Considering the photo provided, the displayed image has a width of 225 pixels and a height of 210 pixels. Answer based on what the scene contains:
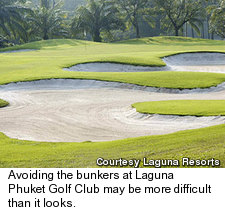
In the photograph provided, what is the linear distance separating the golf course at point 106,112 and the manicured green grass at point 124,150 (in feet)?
0.07

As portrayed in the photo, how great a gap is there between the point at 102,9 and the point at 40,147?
62268mm

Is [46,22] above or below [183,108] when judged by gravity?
above

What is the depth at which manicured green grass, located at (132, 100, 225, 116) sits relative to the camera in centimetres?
1562

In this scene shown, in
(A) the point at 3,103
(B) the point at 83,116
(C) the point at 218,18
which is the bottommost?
(B) the point at 83,116

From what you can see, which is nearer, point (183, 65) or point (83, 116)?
point (83, 116)

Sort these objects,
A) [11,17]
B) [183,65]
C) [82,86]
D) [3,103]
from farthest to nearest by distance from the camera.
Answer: [11,17], [183,65], [82,86], [3,103]

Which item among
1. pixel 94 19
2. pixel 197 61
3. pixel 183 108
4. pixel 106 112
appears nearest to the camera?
pixel 183 108

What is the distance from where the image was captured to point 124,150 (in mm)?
10211

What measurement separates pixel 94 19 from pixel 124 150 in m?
63.4

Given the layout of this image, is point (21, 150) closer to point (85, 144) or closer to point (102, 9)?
point (85, 144)

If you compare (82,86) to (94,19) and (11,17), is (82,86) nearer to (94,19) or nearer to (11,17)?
(11,17)

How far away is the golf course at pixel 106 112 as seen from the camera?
395 inches

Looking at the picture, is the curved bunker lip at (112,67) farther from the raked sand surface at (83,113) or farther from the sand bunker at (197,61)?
the raked sand surface at (83,113)

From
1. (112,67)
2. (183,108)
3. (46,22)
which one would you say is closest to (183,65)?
(112,67)
